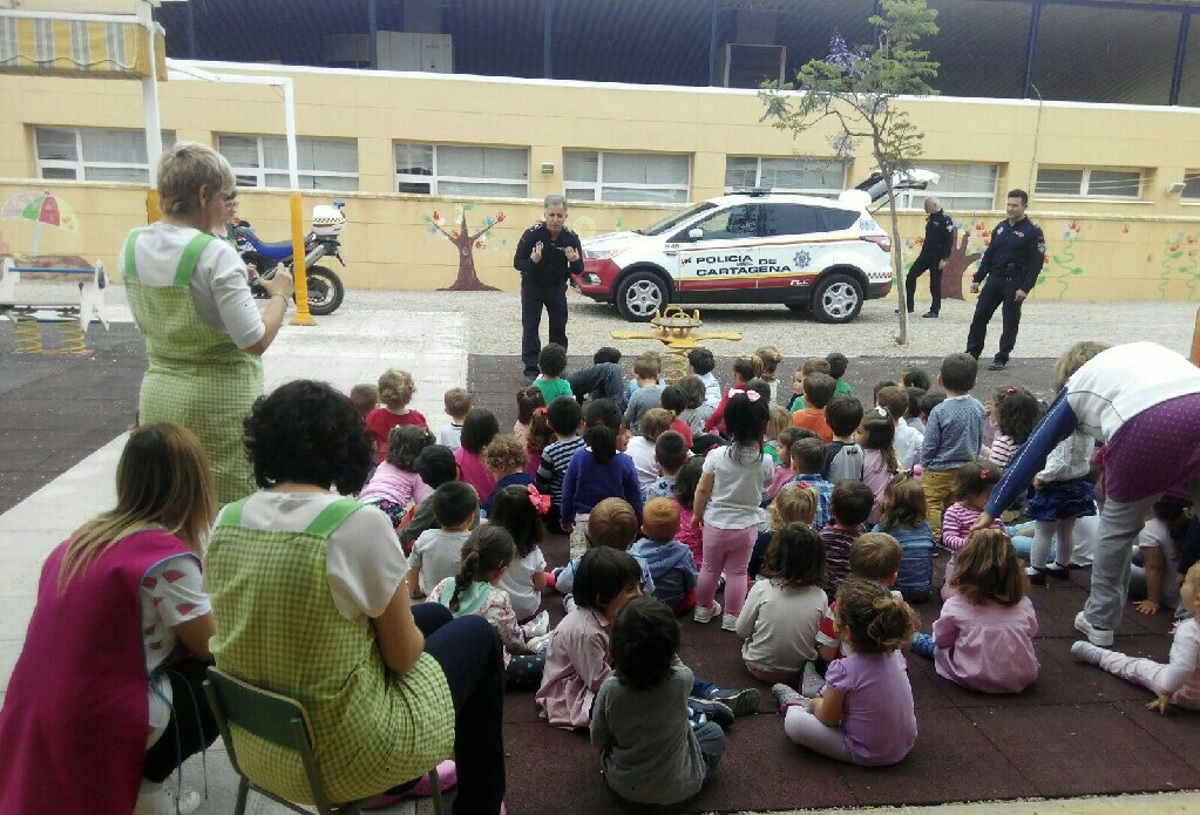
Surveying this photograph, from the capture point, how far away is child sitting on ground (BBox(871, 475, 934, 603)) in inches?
173

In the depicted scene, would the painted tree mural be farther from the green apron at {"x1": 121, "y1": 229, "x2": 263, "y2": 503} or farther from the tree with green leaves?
the green apron at {"x1": 121, "y1": 229, "x2": 263, "y2": 503}

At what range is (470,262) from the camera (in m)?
17.0

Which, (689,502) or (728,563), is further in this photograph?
(689,502)

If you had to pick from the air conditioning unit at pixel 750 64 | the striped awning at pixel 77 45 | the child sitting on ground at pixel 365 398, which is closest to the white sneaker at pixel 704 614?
the child sitting on ground at pixel 365 398

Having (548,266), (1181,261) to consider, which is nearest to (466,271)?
(548,266)

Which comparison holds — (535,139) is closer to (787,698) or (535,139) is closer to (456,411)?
(456,411)

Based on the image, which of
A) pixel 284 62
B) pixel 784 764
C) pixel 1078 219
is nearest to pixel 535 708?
pixel 784 764

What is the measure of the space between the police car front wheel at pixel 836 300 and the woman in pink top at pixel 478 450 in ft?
30.4

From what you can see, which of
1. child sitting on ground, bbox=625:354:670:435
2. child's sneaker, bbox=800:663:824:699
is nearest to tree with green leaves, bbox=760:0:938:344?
child sitting on ground, bbox=625:354:670:435

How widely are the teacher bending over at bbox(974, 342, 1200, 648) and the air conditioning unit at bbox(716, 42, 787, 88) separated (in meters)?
19.5

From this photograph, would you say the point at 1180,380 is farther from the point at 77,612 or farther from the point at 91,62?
the point at 91,62

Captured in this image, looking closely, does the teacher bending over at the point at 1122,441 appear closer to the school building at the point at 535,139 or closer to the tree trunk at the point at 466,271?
the school building at the point at 535,139

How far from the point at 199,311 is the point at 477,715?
5.46 ft

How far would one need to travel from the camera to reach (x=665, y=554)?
4.24m
